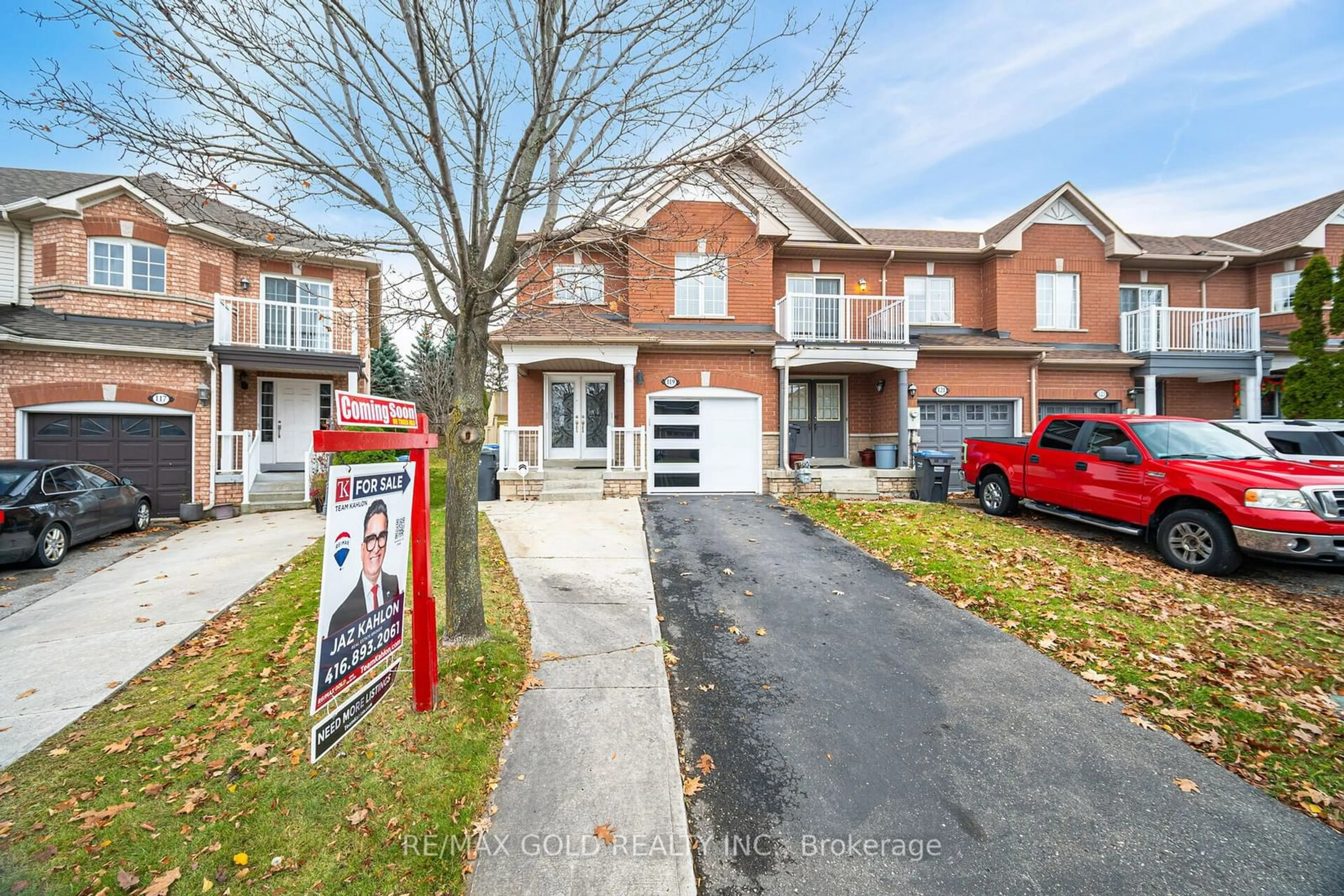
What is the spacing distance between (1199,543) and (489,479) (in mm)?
12254

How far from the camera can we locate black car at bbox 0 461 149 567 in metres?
7.36

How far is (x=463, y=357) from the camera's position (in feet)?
14.2

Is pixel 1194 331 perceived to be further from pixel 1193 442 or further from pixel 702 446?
pixel 702 446

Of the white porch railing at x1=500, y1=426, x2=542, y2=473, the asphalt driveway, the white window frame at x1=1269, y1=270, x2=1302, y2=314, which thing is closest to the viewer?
the asphalt driveway

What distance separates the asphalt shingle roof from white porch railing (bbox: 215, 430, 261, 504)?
1.98 metres

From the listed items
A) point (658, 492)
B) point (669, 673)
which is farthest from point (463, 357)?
point (658, 492)

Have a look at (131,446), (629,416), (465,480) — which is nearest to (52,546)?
(131,446)

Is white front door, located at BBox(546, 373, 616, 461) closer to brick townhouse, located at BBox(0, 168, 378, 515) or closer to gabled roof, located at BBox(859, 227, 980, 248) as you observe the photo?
brick townhouse, located at BBox(0, 168, 378, 515)

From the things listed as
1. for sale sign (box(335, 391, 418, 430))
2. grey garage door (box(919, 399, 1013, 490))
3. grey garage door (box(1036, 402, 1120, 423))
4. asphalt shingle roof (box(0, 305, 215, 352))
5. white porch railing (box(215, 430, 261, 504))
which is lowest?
white porch railing (box(215, 430, 261, 504))

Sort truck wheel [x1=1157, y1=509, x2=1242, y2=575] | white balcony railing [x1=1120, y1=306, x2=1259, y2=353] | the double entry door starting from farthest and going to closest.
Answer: the double entry door → white balcony railing [x1=1120, y1=306, x2=1259, y2=353] → truck wheel [x1=1157, y1=509, x2=1242, y2=575]

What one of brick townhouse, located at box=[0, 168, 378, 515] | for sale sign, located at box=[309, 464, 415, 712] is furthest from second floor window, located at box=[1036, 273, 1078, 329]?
for sale sign, located at box=[309, 464, 415, 712]

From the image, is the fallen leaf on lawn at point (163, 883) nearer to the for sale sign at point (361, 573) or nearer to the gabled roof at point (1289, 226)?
the for sale sign at point (361, 573)

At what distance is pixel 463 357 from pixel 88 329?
1280cm

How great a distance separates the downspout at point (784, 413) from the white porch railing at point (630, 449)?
3372mm
